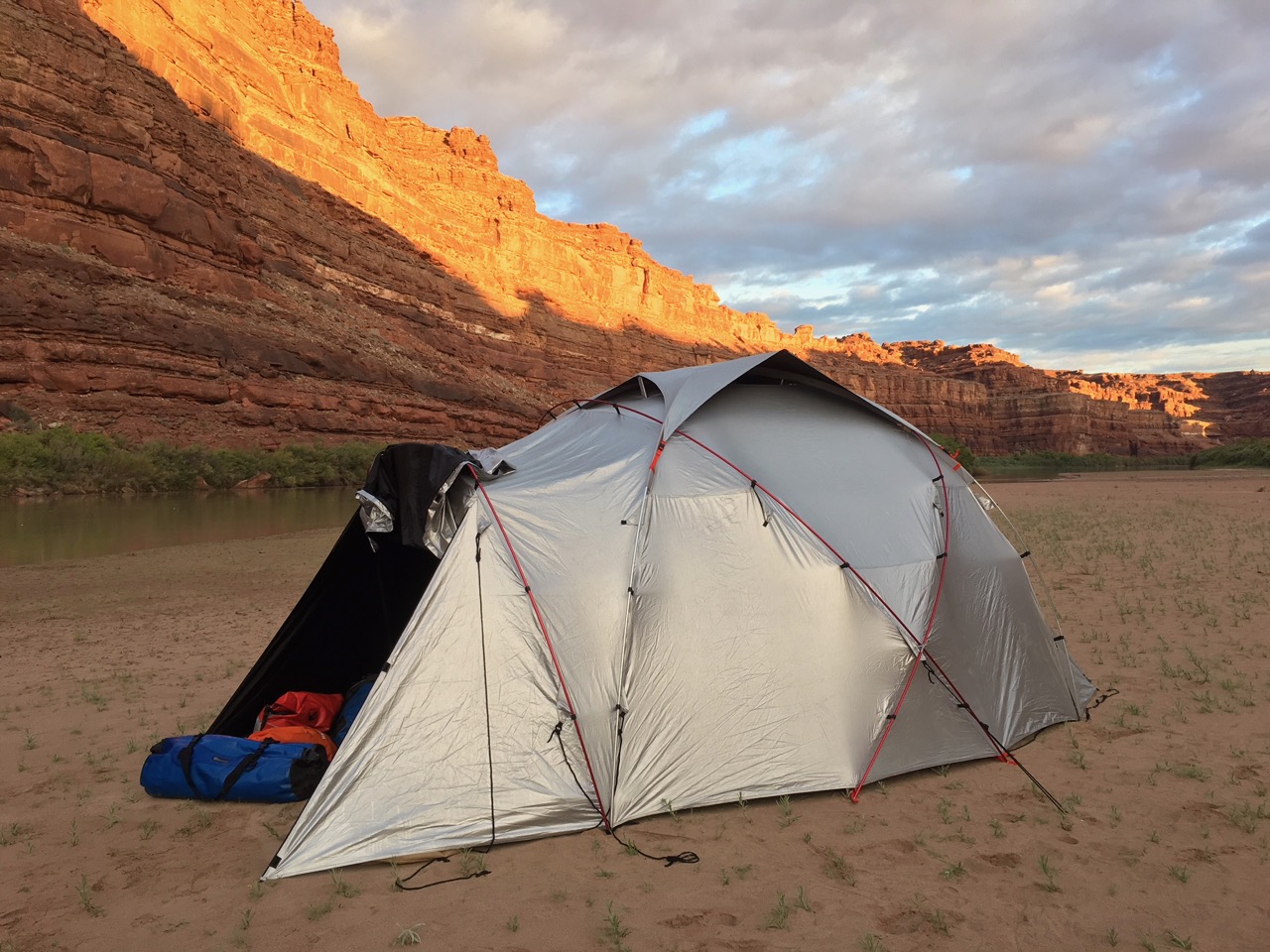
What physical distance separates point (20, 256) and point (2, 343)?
15.7ft

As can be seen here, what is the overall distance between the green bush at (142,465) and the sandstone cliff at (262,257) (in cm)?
253

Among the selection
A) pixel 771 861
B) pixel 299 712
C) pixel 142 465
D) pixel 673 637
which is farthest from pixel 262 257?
pixel 771 861

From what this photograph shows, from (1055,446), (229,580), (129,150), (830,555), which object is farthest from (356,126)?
(1055,446)

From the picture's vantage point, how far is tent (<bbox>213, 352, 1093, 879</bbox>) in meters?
4.10

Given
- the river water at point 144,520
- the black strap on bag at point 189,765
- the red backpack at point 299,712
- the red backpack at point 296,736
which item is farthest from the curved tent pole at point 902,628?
the river water at point 144,520

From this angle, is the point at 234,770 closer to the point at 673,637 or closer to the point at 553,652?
the point at 553,652

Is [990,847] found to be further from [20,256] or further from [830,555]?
[20,256]

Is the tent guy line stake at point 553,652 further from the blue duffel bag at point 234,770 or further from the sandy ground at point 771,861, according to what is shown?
the blue duffel bag at point 234,770

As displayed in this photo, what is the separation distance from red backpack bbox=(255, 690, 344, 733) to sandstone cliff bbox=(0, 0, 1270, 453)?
32.9 metres

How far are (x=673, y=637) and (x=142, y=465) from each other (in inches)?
1259

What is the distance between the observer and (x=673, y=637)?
453 cm

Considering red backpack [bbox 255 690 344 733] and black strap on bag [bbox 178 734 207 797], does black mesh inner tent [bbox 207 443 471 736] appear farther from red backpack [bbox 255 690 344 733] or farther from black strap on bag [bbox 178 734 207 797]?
black strap on bag [bbox 178 734 207 797]

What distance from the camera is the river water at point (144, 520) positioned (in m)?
17.2

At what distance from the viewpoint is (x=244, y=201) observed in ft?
160
